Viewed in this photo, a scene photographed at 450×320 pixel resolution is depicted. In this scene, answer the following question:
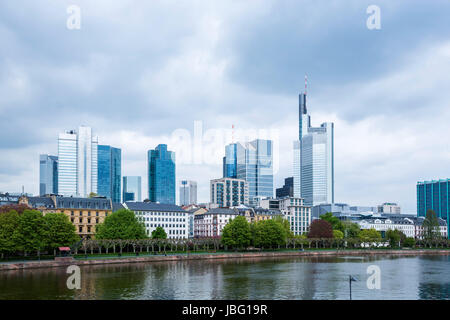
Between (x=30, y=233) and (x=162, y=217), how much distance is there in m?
71.3

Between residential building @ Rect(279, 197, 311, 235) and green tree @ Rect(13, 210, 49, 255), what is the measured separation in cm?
11816

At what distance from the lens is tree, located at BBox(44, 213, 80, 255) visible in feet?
290

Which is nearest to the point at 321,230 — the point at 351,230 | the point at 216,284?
the point at 351,230

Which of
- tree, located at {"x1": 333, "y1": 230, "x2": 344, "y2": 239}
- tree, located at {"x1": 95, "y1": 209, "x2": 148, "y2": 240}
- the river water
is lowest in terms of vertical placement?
tree, located at {"x1": 333, "y1": 230, "x2": 344, "y2": 239}

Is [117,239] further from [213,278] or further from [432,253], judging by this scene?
[432,253]

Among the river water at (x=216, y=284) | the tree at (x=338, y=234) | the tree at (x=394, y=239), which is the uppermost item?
the river water at (x=216, y=284)

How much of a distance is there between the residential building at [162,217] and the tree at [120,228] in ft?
110

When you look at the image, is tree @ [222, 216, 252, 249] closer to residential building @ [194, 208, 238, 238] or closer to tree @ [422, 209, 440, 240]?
residential building @ [194, 208, 238, 238]

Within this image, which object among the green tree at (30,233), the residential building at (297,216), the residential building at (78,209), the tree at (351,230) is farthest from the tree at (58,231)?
the residential building at (297,216)

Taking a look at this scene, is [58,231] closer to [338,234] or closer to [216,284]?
[216,284]

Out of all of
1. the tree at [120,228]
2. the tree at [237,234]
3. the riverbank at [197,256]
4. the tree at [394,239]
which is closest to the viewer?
the riverbank at [197,256]

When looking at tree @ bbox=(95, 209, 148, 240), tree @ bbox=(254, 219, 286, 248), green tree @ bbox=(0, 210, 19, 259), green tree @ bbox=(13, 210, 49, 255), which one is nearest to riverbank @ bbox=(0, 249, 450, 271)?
tree @ bbox=(254, 219, 286, 248)

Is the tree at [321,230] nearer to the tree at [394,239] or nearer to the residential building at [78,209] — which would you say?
the tree at [394,239]

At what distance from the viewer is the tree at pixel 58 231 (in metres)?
88.5
